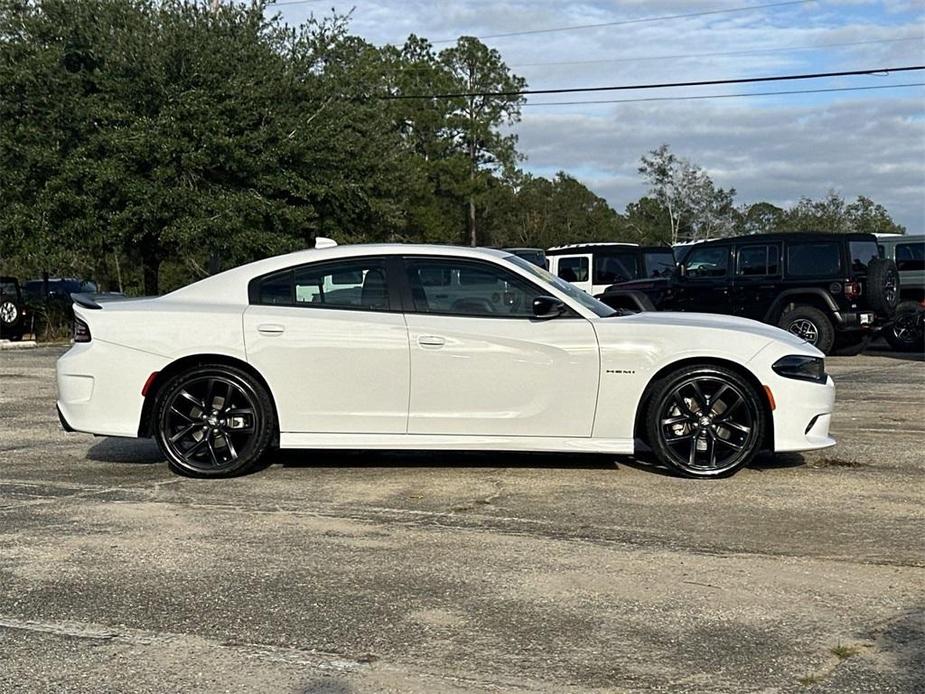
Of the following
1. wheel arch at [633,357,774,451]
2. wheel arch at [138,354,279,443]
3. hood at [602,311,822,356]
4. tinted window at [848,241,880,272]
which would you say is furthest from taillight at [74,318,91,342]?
tinted window at [848,241,880,272]

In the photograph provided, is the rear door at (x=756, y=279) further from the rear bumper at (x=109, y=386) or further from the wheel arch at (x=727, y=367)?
the rear bumper at (x=109, y=386)

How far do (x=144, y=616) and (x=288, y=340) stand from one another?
302cm

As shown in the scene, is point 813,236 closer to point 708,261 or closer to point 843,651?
point 708,261

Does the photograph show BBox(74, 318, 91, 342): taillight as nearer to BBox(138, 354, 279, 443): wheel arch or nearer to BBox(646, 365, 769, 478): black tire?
BBox(138, 354, 279, 443): wheel arch

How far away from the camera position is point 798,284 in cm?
1641

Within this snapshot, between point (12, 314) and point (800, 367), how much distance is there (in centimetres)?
1998

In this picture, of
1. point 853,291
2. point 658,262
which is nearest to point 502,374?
point 853,291

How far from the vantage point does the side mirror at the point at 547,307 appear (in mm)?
7355

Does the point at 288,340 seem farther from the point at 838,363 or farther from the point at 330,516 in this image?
the point at 838,363

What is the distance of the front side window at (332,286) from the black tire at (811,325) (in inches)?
390

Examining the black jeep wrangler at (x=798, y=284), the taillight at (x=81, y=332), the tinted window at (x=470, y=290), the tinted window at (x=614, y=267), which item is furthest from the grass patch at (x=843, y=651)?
the tinted window at (x=614, y=267)

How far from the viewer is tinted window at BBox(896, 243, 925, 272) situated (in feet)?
60.1

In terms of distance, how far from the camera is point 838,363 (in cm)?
1636

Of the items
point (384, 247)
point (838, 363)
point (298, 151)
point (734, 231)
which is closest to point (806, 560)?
point (384, 247)
